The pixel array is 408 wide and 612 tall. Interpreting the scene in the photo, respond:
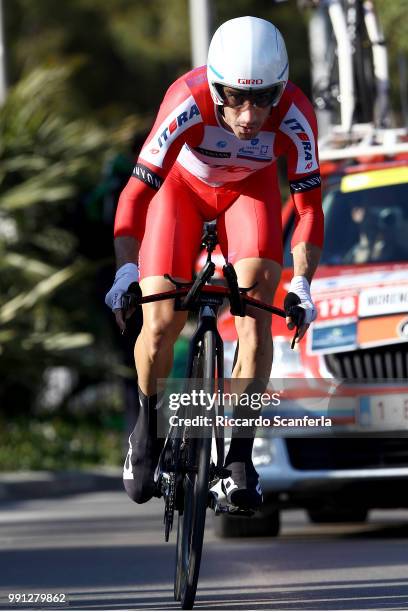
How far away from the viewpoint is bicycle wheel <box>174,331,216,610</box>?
6469 millimetres

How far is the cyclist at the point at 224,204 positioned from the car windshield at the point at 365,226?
8.47ft

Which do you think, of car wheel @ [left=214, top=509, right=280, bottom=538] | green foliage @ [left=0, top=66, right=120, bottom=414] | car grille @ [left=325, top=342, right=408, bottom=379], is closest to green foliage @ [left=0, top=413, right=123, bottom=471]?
green foliage @ [left=0, top=66, right=120, bottom=414]

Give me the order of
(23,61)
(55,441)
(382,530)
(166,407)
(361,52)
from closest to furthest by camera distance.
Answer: (166,407) → (382,530) → (361,52) → (55,441) → (23,61)

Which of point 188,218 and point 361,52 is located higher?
point 361,52

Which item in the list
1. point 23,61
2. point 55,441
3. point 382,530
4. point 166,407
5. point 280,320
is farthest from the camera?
point 23,61

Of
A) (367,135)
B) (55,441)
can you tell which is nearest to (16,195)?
(55,441)

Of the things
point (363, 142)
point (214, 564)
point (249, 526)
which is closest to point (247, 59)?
point (214, 564)

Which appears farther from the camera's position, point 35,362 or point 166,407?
point 35,362

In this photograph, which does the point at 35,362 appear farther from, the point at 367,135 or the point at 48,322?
the point at 367,135

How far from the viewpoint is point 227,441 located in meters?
7.22

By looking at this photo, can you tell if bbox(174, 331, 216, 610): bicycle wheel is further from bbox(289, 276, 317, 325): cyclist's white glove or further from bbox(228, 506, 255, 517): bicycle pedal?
bbox(289, 276, 317, 325): cyclist's white glove

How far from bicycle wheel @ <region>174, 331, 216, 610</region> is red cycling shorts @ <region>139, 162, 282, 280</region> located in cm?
46

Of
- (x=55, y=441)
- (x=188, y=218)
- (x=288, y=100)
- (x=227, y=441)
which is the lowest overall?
(x=55, y=441)

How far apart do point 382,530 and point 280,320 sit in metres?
2.03
